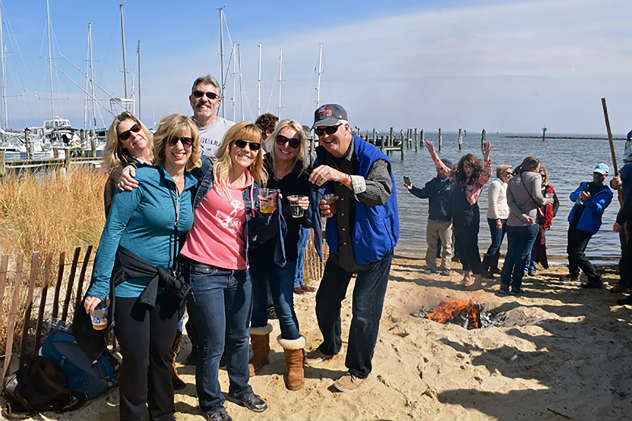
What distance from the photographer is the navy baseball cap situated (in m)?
3.07

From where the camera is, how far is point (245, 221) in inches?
118

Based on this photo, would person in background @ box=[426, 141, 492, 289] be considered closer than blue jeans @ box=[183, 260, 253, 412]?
No

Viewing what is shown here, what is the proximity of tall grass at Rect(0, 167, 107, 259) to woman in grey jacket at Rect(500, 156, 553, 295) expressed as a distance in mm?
5609

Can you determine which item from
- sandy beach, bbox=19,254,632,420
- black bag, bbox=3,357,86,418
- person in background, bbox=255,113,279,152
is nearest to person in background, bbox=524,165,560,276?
sandy beach, bbox=19,254,632,420

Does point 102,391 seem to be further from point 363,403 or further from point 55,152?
point 55,152

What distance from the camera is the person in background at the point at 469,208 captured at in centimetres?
653

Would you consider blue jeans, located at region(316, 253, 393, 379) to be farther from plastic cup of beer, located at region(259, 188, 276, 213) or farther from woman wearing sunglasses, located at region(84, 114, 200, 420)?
woman wearing sunglasses, located at region(84, 114, 200, 420)

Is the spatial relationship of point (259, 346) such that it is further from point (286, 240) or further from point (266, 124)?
point (266, 124)

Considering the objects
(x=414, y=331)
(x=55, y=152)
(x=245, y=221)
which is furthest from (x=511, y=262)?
(x=55, y=152)

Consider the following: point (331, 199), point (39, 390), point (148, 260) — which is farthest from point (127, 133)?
point (39, 390)

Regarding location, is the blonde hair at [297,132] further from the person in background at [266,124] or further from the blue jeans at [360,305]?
the person in background at [266,124]

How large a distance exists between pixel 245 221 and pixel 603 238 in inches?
454

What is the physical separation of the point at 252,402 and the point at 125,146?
1877mm

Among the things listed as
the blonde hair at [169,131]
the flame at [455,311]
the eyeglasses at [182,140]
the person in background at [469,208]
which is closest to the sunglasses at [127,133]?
the blonde hair at [169,131]
